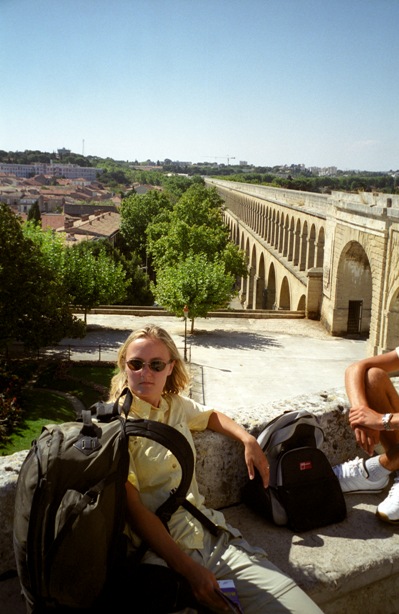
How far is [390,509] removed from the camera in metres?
3.39

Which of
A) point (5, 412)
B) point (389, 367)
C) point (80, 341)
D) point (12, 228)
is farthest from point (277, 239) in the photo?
point (389, 367)

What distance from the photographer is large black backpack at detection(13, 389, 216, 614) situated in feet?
7.57

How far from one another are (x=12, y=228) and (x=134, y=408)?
15.3 m

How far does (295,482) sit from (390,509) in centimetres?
56

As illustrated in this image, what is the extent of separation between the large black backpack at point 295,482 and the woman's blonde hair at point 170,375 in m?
0.63

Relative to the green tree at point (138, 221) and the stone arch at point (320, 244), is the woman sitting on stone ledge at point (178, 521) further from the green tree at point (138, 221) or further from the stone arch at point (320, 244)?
the green tree at point (138, 221)

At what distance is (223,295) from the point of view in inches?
930

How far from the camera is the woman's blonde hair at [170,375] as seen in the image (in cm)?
310

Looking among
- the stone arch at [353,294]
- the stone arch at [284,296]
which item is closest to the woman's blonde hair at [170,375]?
the stone arch at [353,294]

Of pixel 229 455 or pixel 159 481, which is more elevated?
pixel 159 481

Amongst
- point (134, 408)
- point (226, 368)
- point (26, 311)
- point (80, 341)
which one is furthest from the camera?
point (80, 341)

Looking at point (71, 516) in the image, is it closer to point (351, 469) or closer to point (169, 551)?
point (169, 551)

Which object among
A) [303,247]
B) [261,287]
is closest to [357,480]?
[303,247]

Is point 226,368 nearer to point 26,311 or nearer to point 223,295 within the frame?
point 223,295
